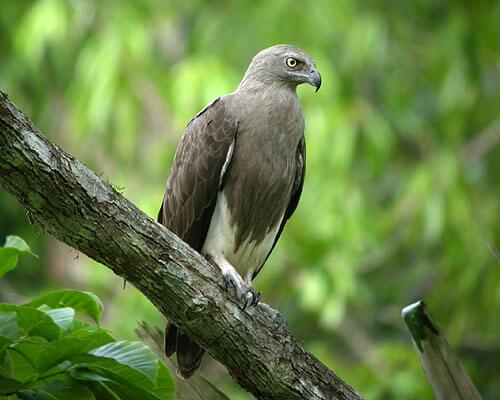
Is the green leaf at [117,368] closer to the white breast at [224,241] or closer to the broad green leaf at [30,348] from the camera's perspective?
the broad green leaf at [30,348]

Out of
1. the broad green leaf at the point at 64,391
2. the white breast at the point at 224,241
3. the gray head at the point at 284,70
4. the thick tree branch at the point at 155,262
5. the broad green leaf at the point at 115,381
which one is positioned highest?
the gray head at the point at 284,70

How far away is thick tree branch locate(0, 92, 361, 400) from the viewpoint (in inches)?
123

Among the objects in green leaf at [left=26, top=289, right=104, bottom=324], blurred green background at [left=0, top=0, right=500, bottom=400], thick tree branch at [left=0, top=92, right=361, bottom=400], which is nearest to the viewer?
thick tree branch at [left=0, top=92, right=361, bottom=400]

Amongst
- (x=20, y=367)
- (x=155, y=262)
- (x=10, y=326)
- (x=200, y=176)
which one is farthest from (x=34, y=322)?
(x=200, y=176)

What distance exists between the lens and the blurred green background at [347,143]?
27.4 ft

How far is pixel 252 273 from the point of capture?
16.7ft

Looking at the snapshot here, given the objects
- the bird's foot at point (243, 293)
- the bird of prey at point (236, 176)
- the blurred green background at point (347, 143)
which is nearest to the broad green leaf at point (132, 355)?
the bird's foot at point (243, 293)

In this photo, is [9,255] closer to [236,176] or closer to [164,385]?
[164,385]

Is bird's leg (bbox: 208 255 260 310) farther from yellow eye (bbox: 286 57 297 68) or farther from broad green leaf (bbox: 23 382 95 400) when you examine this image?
yellow eye (bbox: 286 57 297 68)

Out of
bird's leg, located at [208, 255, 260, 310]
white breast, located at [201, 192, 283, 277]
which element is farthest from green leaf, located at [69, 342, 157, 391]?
white breast, located at [201, 192, 283, 277]

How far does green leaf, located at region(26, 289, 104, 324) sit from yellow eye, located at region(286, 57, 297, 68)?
2.15 meters

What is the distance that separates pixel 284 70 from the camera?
5223mm

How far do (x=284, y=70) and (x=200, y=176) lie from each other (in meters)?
0.83

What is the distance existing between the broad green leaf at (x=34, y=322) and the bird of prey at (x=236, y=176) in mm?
1462
